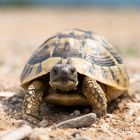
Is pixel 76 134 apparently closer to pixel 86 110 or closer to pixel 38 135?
pixel 38 135

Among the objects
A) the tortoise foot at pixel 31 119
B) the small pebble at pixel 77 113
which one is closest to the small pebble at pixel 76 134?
the tortoise foot at pixel 31 119

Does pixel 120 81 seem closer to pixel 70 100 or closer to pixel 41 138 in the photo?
pixel 70 100

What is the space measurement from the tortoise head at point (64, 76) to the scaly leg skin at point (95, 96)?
0.23m

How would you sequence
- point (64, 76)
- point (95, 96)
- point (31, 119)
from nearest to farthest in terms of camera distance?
point (64, 76)
point (31, 119)
point (95, 96)

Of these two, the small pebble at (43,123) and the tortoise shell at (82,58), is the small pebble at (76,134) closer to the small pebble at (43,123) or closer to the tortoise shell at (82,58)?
the small pebble at (43,123)

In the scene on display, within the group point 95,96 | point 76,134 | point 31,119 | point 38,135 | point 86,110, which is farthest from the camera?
point 86,110

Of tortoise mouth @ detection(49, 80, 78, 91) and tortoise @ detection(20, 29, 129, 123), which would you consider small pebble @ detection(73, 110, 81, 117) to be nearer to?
tortoise @ detection(20, 29, 129, 123)

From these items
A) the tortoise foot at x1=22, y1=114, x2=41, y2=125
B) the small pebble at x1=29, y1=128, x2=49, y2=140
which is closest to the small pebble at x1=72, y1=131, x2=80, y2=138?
the small pebble at x1=29, y1=128, x2=49, y2=140

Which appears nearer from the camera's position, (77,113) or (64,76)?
(64,76)

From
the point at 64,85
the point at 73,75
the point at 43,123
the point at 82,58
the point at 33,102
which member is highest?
the point at 82,58

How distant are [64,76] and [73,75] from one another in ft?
0.38

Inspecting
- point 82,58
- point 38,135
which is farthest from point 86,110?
point 38,135

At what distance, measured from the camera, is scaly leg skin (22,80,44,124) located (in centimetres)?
508

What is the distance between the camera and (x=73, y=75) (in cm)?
498
